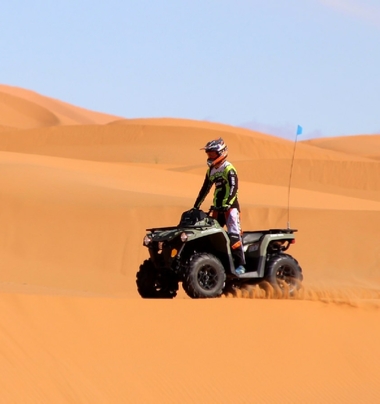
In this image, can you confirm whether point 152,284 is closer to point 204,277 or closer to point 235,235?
point 204,277

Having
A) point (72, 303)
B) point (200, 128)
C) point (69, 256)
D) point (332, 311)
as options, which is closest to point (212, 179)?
point (332, 311)

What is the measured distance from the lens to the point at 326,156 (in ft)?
198

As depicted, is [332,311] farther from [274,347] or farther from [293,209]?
[293,209]

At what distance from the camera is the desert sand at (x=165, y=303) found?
833 centimetres

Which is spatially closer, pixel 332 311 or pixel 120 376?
pixel 120 376

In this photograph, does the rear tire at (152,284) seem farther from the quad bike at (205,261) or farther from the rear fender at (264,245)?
the rear fender at (264,245)

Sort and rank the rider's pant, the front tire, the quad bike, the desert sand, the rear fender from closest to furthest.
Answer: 1. the desert sand
2. the front tire
3. the quad bike
4. the rider's pant
5. the rear fender

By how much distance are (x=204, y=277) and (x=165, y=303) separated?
129cm

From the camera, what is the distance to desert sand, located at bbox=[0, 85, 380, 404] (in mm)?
8328

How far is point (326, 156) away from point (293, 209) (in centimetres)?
3679

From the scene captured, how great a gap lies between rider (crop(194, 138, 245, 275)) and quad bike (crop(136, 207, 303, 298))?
10 centimetres

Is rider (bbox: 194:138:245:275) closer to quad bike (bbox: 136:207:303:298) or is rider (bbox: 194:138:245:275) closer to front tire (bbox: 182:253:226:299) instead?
quad bike (bbox: 136:207:303:298)

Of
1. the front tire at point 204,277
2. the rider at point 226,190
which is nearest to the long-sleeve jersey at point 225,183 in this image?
the rider at point 226,190

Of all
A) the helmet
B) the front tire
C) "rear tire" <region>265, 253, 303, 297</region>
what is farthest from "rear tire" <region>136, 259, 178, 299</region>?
the helmet
